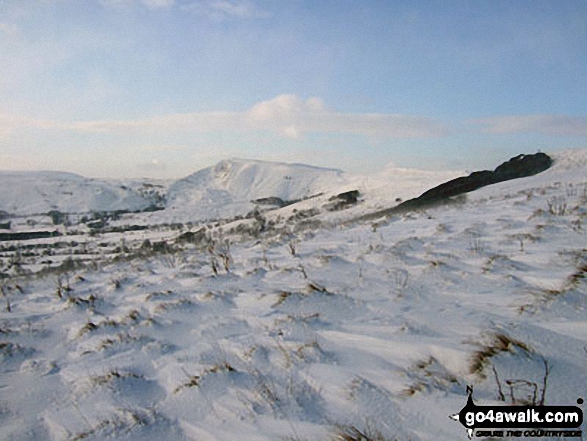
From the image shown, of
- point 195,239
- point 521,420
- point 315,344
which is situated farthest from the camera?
point 195,239

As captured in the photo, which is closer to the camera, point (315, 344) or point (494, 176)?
point (315, 344)

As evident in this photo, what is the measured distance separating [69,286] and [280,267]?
200 inches

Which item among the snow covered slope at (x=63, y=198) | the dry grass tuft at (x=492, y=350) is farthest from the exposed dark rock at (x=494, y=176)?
the snow covered slope at (x=63, y=198)

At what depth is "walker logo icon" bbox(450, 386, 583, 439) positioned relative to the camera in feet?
6.55

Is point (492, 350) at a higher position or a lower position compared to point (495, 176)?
lower

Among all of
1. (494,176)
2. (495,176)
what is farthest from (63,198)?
(495,176)

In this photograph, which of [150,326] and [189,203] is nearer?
[150,326]

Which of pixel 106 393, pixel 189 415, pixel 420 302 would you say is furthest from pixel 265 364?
pixel 420 302

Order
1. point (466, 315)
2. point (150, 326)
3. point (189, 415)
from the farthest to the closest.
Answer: point (150, 326), point (466, 315), point (189, 415)

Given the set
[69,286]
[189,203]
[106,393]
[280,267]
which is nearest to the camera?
[106,393]

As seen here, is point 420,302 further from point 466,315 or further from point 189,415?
point 189,415

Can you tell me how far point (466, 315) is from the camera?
3.83 m

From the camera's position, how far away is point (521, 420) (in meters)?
2.10

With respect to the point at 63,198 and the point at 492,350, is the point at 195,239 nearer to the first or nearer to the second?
the point at 492,350
